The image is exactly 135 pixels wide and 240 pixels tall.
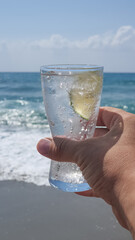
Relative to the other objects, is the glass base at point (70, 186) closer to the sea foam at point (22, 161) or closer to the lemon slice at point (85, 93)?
the lemon slice at point (85, 93)

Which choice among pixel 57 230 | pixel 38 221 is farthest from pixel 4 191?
pixel 57 230

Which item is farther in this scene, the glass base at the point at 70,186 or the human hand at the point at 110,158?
the glass base at the point at 70,186

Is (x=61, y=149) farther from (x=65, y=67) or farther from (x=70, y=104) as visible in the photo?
(x=65, y=67)

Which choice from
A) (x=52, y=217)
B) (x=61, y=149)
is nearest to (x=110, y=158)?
(x=61, y=149)

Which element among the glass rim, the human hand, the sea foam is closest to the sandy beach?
the sea foam

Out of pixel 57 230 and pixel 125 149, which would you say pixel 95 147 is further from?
pixel 57 230

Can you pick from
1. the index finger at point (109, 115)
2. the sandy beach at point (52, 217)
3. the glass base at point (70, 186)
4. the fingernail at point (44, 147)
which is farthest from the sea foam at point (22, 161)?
the fingernail at point (44, 147)
